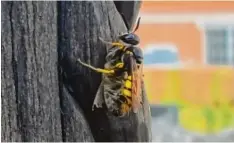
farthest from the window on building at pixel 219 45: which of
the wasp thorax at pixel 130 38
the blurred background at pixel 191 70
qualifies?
the wasp thorax at pixel 130 38

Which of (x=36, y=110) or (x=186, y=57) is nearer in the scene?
(x=36, y=110)

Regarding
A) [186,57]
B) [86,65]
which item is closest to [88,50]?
[86,65]

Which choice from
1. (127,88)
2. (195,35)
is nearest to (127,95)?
(127,88)

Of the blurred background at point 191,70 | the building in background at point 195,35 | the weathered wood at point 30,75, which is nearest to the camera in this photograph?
the weathered wood at point 30,75

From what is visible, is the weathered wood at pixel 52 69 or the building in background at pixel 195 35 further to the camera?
the building in background at pixel 195 35

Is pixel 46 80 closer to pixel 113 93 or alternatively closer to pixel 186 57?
pixel 113 93

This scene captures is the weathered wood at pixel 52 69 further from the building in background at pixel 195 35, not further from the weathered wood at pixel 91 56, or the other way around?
the building in background at pixel 195 35

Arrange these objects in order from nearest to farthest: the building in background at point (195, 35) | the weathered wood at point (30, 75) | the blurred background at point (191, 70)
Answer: the weathered wood at point (30, 75) < the blurred background at point (191, 70) < the building in background at point (195, 35)

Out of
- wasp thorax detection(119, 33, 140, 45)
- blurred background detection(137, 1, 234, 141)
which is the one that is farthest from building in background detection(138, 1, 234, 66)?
wasp thorax detection(119, 33, 140, 45)
